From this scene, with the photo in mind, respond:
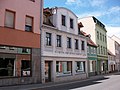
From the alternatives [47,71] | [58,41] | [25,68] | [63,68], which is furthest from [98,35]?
[25,68]

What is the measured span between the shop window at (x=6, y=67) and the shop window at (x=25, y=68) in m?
1.44

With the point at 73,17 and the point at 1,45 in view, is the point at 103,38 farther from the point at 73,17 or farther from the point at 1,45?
the point at 1,45

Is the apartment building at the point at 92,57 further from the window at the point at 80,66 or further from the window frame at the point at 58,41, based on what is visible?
the window frame at the point at 58,41

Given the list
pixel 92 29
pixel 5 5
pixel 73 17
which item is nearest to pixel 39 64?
pixel 5 5

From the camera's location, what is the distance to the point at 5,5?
1869 cm

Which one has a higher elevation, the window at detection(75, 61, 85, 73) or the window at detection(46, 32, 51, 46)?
the window at detection(46, 32, 51, 46)

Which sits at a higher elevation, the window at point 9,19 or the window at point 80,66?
the window at point 9,19

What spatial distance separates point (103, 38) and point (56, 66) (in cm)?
2579

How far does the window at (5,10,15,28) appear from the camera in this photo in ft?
62.1

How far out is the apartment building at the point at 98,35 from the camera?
→ 42969mm

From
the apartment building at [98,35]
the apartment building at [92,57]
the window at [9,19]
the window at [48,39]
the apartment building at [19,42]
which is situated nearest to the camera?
the apartment building at [19,42]

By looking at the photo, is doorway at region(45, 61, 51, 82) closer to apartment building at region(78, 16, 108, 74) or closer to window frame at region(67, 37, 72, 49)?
window frame at region(67, 37, 72, 49)

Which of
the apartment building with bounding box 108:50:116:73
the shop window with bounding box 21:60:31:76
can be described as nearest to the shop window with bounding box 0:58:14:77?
the shop window with bounding box 21:60:31:76

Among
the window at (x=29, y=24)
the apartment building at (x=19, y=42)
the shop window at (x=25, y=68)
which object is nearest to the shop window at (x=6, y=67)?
the apartment building at (x=19, y=42)
